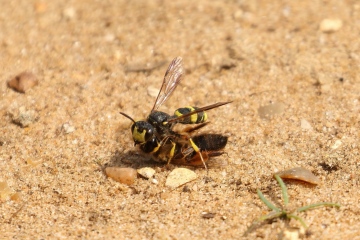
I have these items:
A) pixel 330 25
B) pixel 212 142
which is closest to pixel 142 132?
pixel 212 142

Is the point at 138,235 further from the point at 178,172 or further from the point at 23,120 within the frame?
the point at 23,120

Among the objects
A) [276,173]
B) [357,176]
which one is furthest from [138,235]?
[357,176]

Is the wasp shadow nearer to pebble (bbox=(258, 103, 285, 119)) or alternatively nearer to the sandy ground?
the sandy ground

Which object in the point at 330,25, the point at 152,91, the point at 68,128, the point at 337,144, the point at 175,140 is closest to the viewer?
the point at 337,144

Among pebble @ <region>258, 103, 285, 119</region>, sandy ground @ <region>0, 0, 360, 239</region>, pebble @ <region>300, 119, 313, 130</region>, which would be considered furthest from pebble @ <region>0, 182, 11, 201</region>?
pebble @ <region>300, 119, 313, 130</region>

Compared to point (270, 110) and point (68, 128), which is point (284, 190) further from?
point (68, 128)
